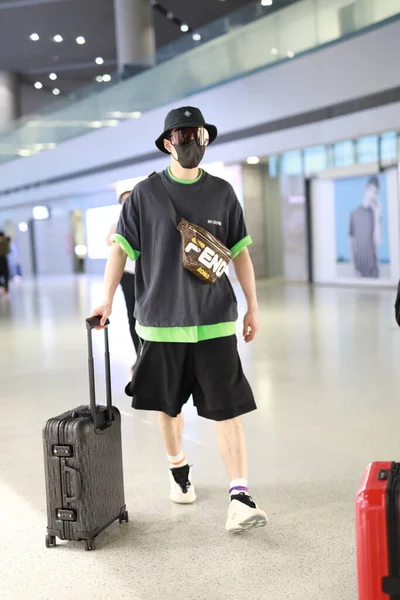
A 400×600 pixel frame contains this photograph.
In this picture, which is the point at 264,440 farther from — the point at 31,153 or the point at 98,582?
the point at 31,153

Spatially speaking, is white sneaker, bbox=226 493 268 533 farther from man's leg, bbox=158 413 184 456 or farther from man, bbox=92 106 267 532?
man's leg, bbox=158 413 184 456

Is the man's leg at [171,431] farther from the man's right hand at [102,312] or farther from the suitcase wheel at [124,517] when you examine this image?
the man's right hand at [102,312]

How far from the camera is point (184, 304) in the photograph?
3.15 meters

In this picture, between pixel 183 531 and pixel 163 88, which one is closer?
pixel 183 531

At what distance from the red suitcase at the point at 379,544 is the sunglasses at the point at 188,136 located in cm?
169

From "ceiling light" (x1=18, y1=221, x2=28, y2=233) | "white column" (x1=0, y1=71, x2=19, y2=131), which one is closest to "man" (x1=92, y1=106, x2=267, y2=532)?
"ceiling light" (x1=18, y1=221, x2=28, y2=233)

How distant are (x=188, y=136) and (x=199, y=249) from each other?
0.50 m

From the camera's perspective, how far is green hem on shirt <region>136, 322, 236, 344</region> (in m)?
3.16

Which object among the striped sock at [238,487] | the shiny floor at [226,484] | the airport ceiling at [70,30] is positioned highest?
the airport ceiling at [70,30]

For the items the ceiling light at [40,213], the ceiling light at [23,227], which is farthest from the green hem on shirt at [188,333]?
the ceiling light at [23,227]

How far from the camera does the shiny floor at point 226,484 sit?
270 cm

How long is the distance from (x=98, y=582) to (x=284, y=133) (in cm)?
1469

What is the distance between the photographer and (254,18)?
15.5 m

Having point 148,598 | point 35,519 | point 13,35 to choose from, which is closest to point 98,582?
point 148,598
